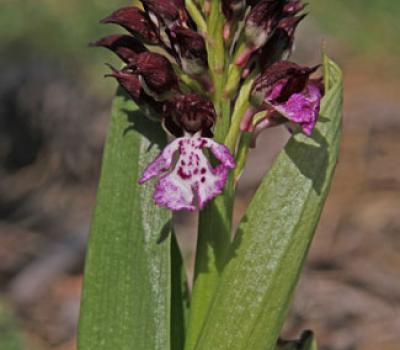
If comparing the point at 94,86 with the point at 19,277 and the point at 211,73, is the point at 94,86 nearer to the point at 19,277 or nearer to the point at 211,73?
the point at 19,277

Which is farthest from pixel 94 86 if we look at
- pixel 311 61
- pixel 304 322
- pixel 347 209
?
pixel 304 322

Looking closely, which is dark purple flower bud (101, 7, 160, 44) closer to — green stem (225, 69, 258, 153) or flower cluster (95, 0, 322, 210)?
flower cluster (95, 0, 322, 210)

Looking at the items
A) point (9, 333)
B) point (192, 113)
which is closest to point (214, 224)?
point (192, 113)

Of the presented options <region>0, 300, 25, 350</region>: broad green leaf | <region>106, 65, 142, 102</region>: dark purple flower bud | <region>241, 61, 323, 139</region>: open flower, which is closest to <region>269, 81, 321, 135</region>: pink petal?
<region>241, 61, 323, 139</region>: open flower

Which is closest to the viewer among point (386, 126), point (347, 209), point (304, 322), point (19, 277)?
point (304, 322)

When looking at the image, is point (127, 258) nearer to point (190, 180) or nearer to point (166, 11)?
point (190, 180)

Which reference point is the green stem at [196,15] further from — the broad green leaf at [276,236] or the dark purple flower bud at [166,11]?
the broad green leaf at [276,236]
